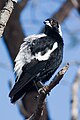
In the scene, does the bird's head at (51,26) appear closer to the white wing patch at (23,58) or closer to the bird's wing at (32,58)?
the bird's wing at (32,58)

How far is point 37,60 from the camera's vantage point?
302 cm

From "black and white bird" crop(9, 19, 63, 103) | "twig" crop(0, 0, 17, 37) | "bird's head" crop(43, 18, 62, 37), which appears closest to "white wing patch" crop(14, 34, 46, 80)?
"black and white bird" crop(9, 19, 63, 103)

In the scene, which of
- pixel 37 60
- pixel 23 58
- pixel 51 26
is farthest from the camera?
pixel 51 26

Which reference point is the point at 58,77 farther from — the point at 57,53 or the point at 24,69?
the point at 57,53

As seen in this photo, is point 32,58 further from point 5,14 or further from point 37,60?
point 5,14

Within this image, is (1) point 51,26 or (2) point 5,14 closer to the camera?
(2) point 5,14

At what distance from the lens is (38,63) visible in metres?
3.05

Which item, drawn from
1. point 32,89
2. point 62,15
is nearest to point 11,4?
point 32,89

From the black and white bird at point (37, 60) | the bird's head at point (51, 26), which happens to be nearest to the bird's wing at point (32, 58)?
the black and white bird at point (37, 60)

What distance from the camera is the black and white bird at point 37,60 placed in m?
2.85

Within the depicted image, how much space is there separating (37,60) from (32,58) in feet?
0.20

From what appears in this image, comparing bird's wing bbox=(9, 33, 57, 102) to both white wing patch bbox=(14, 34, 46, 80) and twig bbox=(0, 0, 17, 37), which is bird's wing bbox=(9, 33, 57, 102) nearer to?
white wing patch bbox=(14, 34, 46, 80)

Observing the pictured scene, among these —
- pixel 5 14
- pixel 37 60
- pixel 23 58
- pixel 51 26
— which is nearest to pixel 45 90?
pixel 5 14

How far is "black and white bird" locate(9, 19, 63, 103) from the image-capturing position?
2.85 meters
